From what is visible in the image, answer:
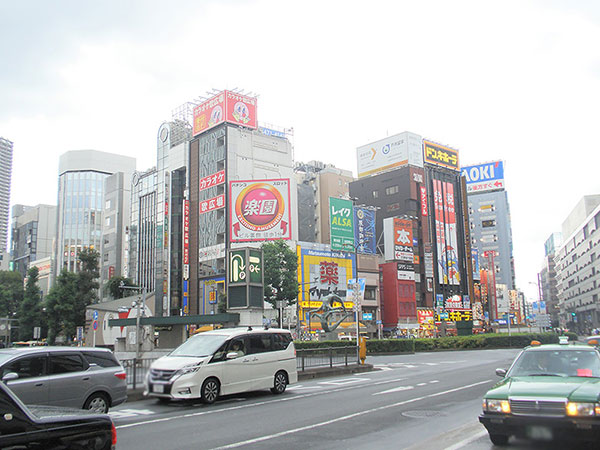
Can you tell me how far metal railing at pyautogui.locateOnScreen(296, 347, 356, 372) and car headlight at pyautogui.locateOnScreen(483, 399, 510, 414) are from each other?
14278 mm

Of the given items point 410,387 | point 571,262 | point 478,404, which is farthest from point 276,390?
point 571,262

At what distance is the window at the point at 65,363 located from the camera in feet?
37.7

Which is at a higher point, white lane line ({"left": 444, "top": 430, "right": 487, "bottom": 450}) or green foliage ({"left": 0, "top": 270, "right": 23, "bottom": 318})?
green foliage ({"left": 0, "top": 270, "right": 23, "bottom": 318})

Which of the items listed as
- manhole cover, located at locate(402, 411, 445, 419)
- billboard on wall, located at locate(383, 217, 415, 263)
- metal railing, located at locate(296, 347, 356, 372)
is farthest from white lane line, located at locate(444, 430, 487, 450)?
billboard on wall, located at locate(383, 217, 415, 263)

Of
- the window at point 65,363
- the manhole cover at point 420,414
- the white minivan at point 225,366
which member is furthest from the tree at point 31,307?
the manhole cover at point 420,414

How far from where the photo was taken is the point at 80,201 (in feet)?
414

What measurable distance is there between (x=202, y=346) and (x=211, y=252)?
57.2 m

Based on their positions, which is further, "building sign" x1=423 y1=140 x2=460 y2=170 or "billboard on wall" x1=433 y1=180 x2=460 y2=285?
"building sign" x1=423 y1=140 x2=460 y2=170

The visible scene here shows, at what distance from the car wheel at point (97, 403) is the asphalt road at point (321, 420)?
0.42 meters

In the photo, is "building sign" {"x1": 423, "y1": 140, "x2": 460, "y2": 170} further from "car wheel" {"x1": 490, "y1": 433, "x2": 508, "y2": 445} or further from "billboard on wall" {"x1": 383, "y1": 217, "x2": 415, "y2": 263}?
"car wheel" {"x1": 490, "y1": 433, "x2": 508, "y2": 445}

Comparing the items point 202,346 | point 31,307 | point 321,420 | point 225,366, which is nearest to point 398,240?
point 31,307

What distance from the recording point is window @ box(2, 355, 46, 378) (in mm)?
10788

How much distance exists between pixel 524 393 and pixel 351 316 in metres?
67.7

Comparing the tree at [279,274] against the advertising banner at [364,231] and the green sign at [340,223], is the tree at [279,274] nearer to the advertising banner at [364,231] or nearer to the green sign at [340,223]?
the green sign at [340,223]
